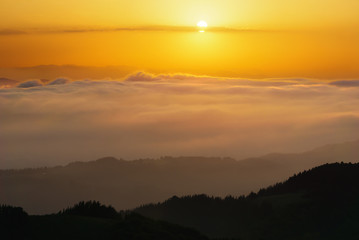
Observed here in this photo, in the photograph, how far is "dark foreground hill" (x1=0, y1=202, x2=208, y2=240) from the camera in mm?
78188

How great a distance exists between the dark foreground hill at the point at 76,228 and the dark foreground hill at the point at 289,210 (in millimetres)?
68065

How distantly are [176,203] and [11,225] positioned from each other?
116915 mm

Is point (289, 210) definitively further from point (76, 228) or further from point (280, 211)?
point (76, 228)

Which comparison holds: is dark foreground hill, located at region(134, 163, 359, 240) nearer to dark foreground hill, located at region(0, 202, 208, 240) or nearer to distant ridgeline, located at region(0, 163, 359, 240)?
distant ridgeline, located at region(0, 163, 359, 240)

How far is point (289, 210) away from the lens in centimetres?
15938

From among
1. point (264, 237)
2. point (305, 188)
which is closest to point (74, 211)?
point (264, 237)

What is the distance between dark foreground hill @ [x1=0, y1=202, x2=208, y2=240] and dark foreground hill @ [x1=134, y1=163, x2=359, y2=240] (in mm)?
68065

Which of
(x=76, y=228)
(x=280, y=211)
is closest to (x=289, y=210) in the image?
(x=280, y=211)

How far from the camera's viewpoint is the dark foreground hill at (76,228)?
78188mm

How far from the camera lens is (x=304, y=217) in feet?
506

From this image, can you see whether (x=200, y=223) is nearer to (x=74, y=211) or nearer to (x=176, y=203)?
(x=176, y=203)

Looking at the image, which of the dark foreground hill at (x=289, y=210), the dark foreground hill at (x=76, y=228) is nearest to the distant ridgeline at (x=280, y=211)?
the dark foreground hill at (x=289, y=210)

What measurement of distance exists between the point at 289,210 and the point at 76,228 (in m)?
88.4

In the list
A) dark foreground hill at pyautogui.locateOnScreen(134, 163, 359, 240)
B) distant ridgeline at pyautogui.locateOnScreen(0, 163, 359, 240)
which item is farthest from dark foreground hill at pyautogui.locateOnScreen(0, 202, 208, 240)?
dark foreground hill at pyautogui.locateOnScreen(134, 163, 359, 240)
